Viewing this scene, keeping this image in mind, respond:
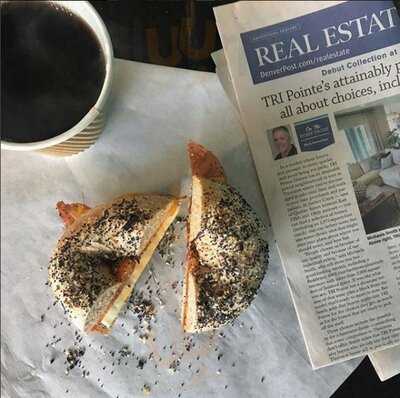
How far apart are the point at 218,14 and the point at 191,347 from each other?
0.52 metres

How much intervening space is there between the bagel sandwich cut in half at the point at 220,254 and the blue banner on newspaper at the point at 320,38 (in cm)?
20

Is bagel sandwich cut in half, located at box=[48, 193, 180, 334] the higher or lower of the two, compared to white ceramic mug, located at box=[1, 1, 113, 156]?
lower

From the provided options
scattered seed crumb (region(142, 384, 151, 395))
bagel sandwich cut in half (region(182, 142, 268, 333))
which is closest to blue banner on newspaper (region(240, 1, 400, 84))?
bagel sandwich cut in half (region(182, 142, 268, 333))

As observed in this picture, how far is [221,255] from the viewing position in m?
0.83

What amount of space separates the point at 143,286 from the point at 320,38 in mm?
474

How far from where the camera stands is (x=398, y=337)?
890 millimetres

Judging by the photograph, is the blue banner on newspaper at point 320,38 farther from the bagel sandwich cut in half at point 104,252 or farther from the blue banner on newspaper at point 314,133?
the bagel sandwich cut in half at point 104,252

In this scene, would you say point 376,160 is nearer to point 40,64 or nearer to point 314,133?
point 314,133

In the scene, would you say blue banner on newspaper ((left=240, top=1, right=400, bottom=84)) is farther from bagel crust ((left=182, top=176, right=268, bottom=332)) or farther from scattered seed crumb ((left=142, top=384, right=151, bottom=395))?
scattered seed crumb ((left=142, top=384, right=151, bottom=395))

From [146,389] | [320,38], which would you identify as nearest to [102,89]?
[320,38]

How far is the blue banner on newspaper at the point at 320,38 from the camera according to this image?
2.92ft

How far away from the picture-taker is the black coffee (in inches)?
30.5

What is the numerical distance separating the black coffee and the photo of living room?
396mm

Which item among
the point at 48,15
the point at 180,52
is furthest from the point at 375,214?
the point at 48,15
